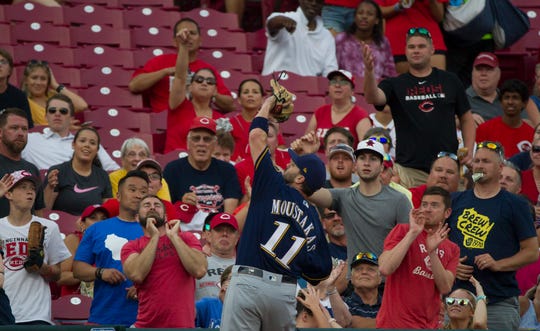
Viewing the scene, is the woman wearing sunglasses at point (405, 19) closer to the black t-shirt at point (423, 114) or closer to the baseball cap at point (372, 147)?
the black t-shirt at point (423, 114)

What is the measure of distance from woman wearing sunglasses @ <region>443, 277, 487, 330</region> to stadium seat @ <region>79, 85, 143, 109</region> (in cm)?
518

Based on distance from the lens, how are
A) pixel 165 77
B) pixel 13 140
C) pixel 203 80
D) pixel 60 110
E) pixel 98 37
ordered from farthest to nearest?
pixel 98 37
pixel 165 77
pixel 203 80
pixel 60 110
pixel 13 140

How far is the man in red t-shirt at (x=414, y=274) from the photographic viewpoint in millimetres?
10250

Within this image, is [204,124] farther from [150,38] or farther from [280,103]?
[150,38]

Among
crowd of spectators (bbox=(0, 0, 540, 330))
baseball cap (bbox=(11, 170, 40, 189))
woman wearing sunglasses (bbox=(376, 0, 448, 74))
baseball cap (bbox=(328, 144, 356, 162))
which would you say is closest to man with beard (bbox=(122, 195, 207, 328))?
crowd of spectators (bbox=(0, 0, 540, 330))

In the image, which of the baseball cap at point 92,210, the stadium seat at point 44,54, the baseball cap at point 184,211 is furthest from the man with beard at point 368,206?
the stadium seat at point 44,54

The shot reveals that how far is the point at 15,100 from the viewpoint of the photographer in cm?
1345

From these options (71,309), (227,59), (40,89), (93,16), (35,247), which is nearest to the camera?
(35,247)

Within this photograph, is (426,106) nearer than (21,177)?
No

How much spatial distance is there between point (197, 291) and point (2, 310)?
5.17 ft

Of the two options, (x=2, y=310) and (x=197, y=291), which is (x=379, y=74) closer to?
(x=197, y=291)

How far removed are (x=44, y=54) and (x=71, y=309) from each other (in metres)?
4.68

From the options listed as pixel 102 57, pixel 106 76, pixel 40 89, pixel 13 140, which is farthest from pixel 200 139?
pixel 102 57

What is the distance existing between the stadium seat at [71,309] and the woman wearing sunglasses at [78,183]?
50.3 inches
